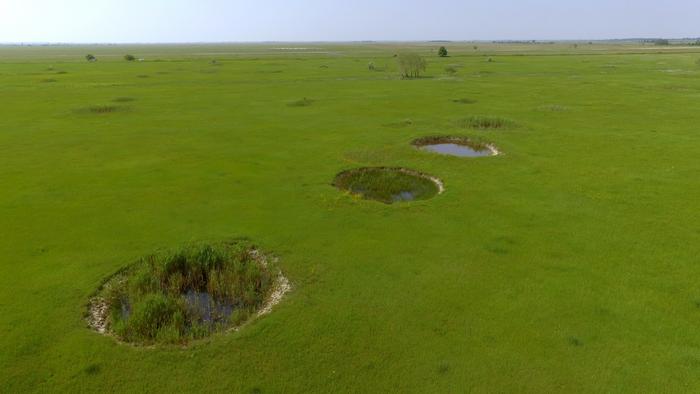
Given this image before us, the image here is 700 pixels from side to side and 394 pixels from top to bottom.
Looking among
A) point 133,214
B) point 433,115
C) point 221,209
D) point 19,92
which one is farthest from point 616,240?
point 19,92

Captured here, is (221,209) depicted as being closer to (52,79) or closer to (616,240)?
(616,240)

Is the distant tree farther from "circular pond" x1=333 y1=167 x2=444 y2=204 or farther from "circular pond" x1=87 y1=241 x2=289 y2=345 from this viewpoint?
"circular pond" x1=87 y1=241 x2=289 y2=345

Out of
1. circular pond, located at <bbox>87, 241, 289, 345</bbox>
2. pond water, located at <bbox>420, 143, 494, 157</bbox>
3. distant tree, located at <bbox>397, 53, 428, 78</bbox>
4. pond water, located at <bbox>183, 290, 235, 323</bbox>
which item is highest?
distant tree, located at <bbox>397, 53, 428, 78</bbox>

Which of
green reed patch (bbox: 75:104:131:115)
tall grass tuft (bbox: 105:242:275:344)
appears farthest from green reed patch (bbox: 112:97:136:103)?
tall grass tuft (bbox: 105:242:275:344)

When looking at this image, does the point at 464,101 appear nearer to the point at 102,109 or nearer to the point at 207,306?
the point at 102,109

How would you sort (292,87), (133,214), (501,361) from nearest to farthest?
1. (501,361)
2. (133,214)
3. (292,87)

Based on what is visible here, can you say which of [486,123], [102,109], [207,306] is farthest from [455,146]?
[102,109]

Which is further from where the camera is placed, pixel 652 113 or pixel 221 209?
pixel 652 113
